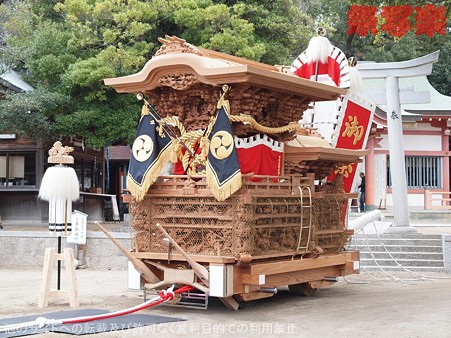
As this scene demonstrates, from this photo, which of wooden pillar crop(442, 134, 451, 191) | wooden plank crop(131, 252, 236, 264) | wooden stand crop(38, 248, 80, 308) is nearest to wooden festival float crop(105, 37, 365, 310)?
wooden plank crop(131, 252, 236, 264)

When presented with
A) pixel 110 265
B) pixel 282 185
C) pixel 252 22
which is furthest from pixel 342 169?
pixel 252 22

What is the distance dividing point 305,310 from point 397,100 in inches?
390

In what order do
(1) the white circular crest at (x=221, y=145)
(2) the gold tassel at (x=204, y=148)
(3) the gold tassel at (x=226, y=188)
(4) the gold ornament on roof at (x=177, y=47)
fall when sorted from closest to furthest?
(3) the gold tassel at (x=226, y=188) → (1) the white circular crest at (x=221, y=145) → (4) the gold ornament on roof at (x=177, y=47) → (2) the gold tassel at (x=204, y=148)

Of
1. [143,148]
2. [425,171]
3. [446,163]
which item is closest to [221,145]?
[143,148]

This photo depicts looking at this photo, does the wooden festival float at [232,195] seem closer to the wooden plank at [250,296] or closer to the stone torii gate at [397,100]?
the wooden plank at [250,296]

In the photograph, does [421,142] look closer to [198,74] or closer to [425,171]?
[425,171]

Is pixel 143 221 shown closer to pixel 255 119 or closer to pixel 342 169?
pixel 255 119

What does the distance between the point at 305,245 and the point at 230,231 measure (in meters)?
1.83

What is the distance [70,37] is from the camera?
71.0 feet

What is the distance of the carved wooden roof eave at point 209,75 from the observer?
10141 mm

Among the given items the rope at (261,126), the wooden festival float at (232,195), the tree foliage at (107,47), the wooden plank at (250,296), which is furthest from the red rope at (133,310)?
the tree foliage at (107,47)

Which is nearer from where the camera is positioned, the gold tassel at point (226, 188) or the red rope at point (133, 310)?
the red rope at point (133, 310)

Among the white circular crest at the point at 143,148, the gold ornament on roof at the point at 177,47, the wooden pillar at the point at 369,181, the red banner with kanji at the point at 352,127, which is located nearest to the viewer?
the gold ornament on roof at the point at 177,47

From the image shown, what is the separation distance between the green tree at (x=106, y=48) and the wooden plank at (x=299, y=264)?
8.80 m
